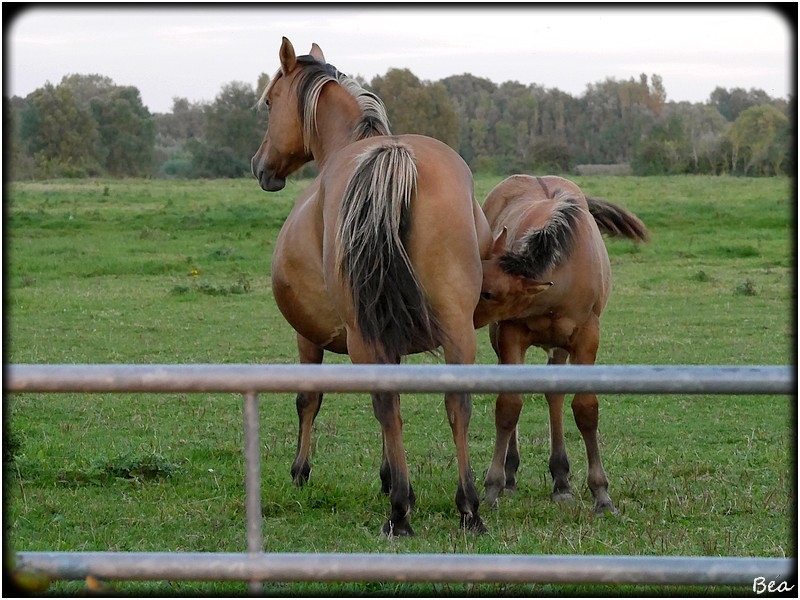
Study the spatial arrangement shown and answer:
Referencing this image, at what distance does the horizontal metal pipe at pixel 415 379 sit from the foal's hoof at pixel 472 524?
8.82ft

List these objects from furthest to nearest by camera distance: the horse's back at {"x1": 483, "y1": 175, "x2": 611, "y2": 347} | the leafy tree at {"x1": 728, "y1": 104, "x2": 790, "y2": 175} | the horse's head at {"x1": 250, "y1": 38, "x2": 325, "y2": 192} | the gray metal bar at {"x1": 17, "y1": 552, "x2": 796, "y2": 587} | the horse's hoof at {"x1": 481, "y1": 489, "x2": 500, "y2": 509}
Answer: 1. the leafy tree at {"x1": 728, "y1": 104, "x2": 790, "y2": 175}
2. the horse's head at {"x1": 250, "y1": 38, "x2": 325, "y2": 192}
3. the horse's hoof at {"x1": 481, "y1": 489, "x2": 500, "y2": 509}
4. the horse's back at {"x1": 483, "y1": 175, "x2": 611, "y2": 347}
5. the gray metal bar at {"x1": 17, "y1": 552, "x2": 796, "y2": 587}

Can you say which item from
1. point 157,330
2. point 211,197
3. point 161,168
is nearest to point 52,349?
point 157,330

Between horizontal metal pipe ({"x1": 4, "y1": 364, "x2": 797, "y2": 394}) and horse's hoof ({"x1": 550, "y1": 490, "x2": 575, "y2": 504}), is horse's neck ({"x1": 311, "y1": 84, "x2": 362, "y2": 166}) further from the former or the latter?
horizontal metal pipe ({"x1": 4, "y1": 364, "x2": 797, "y2": 394})

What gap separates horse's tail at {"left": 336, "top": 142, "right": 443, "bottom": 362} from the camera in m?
4.47

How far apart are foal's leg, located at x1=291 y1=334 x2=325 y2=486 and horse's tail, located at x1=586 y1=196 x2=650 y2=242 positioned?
208 centimetres

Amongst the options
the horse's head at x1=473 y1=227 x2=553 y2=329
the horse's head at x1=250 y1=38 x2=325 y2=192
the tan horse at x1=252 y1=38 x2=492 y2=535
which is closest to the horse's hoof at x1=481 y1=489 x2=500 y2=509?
the tan horse at x1=252 y1=38 x2=492 y2=535

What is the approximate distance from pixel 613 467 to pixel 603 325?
19.6ft

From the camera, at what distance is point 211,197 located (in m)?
25.8

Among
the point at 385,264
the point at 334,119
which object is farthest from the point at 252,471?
the point at 334,119

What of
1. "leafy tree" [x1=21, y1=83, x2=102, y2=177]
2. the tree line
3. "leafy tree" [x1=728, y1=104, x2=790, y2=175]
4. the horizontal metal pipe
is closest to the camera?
the horizontal metal pipe

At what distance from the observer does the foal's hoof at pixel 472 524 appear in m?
4.64

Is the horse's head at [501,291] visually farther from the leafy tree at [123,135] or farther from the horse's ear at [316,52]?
the leafy tree at [123,135]

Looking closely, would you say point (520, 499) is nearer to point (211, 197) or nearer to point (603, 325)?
point (603, 325)

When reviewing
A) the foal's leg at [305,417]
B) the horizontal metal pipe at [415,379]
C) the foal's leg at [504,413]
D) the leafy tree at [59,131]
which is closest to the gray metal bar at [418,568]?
the horizontal metal pipe at [415,379]
